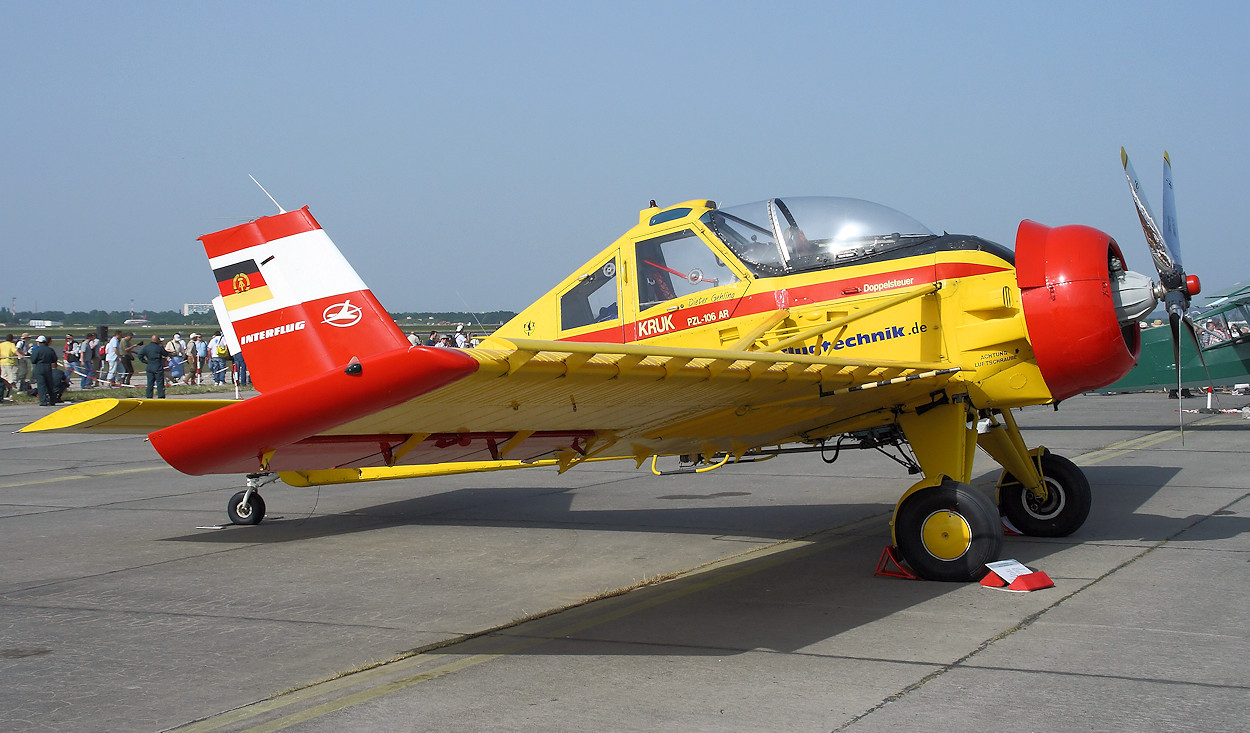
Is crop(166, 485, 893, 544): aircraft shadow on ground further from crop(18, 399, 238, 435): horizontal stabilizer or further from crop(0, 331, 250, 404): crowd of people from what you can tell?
crop(0, 331, 250, 404): crowd of people

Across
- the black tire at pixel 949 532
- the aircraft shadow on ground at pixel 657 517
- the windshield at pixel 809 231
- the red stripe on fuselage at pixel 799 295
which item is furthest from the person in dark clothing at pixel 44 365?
the black tire at pixel 949 532

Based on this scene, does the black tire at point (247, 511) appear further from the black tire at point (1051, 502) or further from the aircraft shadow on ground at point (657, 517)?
the black tire at point (1051, 502)

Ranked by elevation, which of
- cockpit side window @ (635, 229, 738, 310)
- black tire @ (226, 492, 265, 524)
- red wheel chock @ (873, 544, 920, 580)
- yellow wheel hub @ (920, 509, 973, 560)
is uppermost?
cockpit side window @ (635, 229, 738, 310)

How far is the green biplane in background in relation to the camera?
16.4 meters

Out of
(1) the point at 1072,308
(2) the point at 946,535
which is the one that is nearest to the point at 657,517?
(2) the point at 946,535

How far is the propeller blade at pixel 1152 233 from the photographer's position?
21.7 ft

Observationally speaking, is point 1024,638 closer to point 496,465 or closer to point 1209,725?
point 1209,725

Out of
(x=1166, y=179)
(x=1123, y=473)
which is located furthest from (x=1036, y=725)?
(x=1123, y=473)

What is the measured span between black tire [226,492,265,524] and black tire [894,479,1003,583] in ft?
18.7

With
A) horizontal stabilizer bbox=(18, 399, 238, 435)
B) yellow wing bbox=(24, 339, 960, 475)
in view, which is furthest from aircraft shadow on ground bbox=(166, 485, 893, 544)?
horizontal stabilizer bbox=(18, 399, 238, 435)

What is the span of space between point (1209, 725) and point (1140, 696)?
0.35 metres

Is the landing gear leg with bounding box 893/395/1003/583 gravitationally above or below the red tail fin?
below

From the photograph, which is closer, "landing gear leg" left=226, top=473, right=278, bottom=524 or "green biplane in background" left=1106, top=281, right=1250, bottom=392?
"landing gear leg" left=226, top=473, right=278, bottom=524

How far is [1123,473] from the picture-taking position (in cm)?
1116
